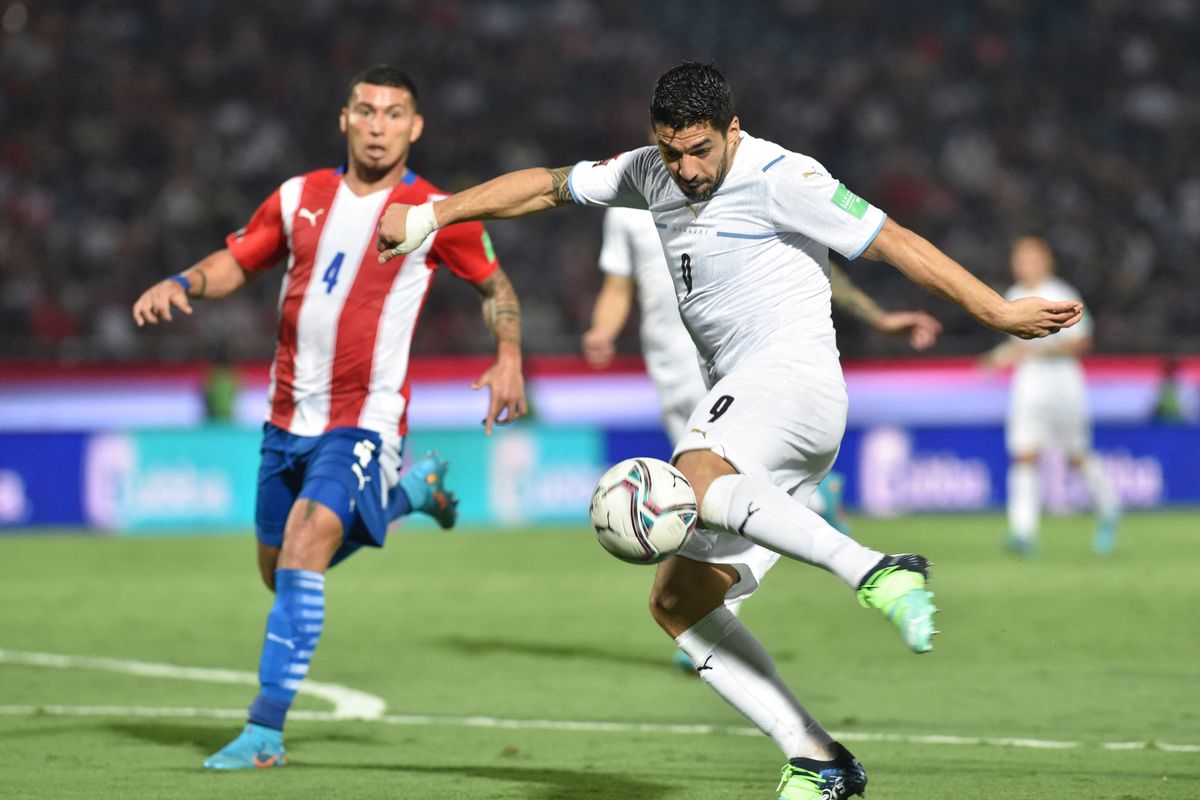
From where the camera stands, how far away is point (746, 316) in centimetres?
508

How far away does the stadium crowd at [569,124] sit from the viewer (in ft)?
66.4

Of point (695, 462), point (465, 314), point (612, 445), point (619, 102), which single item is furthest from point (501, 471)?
point (695, 462)

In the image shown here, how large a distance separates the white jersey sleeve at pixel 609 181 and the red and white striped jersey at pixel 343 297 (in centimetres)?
144

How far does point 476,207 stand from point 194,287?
5.77 ft

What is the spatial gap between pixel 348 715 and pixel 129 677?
166 centimetres

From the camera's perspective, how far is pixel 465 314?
20.0 metres

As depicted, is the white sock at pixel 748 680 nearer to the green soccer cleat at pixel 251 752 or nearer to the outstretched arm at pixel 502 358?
the outstretched arm at pixel 502 358

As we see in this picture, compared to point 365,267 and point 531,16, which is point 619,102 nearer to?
point 531,16

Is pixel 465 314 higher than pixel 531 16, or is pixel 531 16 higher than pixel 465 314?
pixel 531 16

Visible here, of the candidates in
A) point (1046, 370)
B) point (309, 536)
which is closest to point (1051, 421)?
point (1046, 370)

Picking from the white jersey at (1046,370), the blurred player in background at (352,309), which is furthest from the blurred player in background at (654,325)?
the white jersey at (1046,370)

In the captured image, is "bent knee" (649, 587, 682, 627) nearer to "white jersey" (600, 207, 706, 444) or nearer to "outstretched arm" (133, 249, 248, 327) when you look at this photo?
"outstretched arm" (133, 249, 248, 327)

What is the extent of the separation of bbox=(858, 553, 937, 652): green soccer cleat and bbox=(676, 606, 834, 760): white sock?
0.84 m

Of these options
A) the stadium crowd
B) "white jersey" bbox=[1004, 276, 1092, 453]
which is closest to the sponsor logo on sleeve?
"white jersey" bbox=[1004, 276, 1092, 453]
